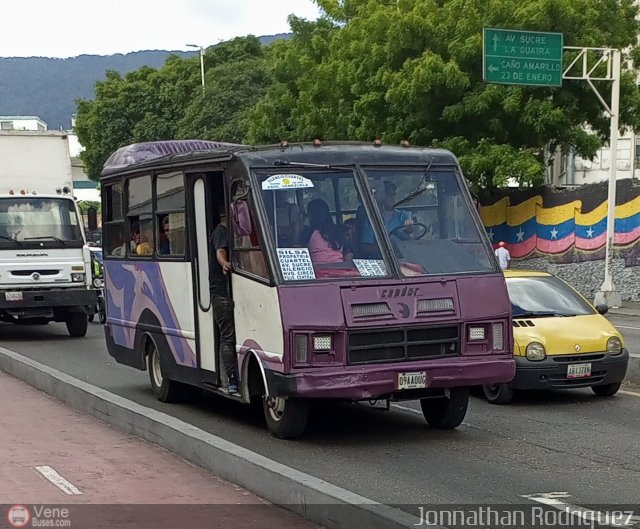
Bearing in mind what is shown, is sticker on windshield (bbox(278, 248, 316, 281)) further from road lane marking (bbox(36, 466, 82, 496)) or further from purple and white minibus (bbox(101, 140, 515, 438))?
road lane marking (bbox(36, 466, 82, 496))

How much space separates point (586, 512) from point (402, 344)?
8.90 ft

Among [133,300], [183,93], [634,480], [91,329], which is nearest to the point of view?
[634,480]

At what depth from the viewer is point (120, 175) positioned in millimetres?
13703

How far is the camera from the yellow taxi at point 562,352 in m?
12.2

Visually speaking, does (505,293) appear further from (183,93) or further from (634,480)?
(183,93)

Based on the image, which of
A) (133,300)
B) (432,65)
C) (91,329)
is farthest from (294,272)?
(432,65)

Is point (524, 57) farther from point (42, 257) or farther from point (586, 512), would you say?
point (586, 512)

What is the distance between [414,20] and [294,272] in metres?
23.3

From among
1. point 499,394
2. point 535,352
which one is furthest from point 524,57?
point 535,352

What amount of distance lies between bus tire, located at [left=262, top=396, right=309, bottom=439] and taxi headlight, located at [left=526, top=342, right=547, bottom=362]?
2.89 metres

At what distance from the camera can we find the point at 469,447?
10188 mm

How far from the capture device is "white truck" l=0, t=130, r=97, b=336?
68.4 feet

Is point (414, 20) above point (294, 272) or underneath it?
above

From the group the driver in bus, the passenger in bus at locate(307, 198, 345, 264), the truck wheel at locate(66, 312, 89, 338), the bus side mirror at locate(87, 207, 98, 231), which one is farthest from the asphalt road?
the truck wheel at locate(66, 312, 89, 338)
